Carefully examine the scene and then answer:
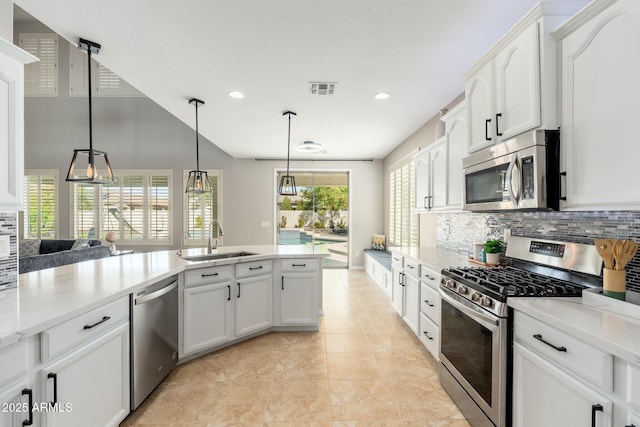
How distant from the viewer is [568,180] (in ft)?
4.69

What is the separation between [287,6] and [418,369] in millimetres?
2845

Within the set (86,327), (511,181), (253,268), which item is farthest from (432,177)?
(86,327)

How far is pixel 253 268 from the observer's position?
2887 millimetres

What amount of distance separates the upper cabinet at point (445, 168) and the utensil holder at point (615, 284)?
130 cm

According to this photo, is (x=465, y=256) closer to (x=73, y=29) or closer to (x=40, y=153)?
(x=73, y=29)

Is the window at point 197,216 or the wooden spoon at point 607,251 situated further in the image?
the window at point 197,216

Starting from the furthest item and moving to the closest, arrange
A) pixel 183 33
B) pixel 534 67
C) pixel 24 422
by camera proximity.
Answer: pixel 183 33 < pixel 534 67 < pixel 24 422

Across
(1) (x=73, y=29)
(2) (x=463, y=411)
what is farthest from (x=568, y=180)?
(1) (x=73, y=29)

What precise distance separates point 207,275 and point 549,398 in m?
2.39

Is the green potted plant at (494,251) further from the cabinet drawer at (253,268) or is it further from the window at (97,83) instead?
the window at (97,83)

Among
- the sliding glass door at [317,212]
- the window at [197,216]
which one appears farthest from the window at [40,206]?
the sliding glass door at [317,212]

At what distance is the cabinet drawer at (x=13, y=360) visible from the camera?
102cm

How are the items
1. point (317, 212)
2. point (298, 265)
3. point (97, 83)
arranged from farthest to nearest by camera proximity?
point (317, 212)
point (97, 83)
point (298, 265)

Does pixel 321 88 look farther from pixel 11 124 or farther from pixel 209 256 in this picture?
pixel 11 124
